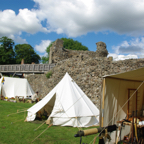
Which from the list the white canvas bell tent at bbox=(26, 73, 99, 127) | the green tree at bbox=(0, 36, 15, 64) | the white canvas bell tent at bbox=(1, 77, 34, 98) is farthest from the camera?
the green tree at bbox=(0, 36, 15, 64)

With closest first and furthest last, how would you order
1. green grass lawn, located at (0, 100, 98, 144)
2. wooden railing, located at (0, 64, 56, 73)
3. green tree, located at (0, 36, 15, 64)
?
green grass lawn, located at (0, 100, 98, 144), wooden railing, located at (0, 64, 56, 73), green tree, located at (0, 36, 15, 64)

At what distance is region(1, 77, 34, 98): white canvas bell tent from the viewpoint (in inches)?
545

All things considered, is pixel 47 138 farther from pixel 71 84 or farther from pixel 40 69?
pixel 40 69

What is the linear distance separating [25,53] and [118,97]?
119 feet

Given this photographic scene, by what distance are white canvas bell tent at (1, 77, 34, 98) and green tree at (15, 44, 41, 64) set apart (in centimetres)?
2321

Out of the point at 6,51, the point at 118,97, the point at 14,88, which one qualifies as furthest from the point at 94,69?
the point at 6,51

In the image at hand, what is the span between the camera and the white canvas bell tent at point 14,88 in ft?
45.4

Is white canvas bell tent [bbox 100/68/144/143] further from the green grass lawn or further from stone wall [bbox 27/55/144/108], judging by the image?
stone wall [bbox 27/55/144/108]

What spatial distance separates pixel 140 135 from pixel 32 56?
38027 mm

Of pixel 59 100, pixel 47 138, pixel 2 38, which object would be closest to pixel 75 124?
pixel 59 100

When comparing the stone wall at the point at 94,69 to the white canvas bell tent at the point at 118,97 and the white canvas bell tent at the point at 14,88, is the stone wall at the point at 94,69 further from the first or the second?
the white canvas bell tent at the point at 14,88

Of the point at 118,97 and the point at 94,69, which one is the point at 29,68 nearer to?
the point at 94,69

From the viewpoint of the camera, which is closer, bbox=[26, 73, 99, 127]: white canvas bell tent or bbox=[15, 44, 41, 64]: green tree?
bbox=[26, 73, 99, 127]: white canvas bell tent

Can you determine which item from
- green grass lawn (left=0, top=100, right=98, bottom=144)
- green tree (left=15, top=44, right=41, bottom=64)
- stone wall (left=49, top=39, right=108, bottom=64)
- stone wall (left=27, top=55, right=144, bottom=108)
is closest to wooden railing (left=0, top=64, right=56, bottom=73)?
stone wall (left=49, top=39, right=108, bottom=64)
